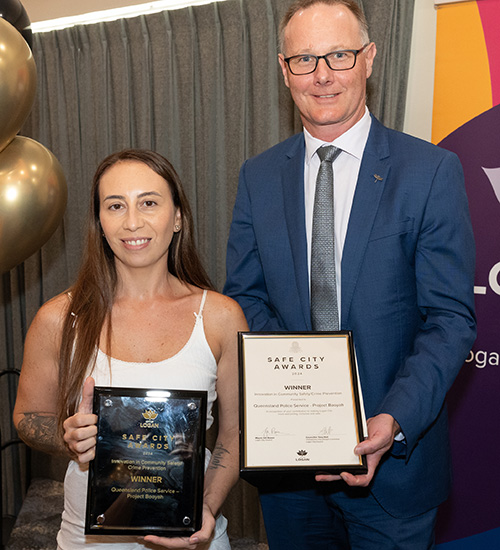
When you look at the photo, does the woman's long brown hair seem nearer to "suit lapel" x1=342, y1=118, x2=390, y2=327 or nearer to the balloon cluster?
"suit lapel" x1=342, y1=118, x2=390, y2=327

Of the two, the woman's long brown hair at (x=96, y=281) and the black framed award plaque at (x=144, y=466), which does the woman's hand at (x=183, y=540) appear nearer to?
the black framed award plaque at (x=144, y=466)

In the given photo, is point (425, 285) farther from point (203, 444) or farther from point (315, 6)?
point (315, 6)

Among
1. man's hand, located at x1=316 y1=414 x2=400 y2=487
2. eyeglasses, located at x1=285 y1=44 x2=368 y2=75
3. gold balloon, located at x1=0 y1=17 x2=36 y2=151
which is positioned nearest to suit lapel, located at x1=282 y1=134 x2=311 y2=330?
eyeglasses, located at x1=285 y1=44 x2=368 y2=75

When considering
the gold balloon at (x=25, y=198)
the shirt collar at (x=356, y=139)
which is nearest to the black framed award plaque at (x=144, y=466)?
the shirt collar at (x=356, y=139)

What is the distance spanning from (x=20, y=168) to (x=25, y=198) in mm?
136

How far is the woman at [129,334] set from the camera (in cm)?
178

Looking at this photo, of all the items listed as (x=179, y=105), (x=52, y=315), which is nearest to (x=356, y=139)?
(x=52, y=315)

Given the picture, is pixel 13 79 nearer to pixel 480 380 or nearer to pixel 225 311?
pixel 225 311

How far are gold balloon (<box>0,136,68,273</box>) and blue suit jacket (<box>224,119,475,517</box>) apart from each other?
1.18 metres

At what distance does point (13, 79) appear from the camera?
230 centimetres

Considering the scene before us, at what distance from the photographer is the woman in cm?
178

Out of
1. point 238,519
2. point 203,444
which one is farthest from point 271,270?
point 238,519

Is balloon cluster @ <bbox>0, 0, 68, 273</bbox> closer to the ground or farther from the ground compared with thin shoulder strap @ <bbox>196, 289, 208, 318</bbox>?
farther from the ground

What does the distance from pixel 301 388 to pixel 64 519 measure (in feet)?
2.72
